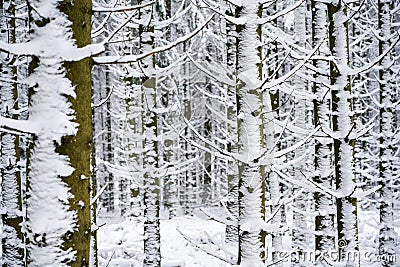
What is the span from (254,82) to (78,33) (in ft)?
6.70

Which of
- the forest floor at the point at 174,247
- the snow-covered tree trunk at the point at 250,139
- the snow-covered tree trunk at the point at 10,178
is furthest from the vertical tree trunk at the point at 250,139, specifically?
the snow-covered tree trunk at the point at 10,178

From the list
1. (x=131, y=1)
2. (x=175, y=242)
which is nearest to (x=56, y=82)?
(x=131, y=1)

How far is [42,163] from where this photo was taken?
3160mm

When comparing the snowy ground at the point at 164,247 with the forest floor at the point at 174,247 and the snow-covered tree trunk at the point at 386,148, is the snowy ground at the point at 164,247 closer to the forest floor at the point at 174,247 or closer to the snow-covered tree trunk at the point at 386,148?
the forest floor at the point at 174,247

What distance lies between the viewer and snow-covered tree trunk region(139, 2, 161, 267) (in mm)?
9836

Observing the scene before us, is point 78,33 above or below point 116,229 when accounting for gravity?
above

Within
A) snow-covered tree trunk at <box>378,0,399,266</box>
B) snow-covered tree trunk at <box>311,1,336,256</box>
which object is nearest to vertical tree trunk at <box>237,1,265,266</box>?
snow-covered tree trunk at <box>311,1,336,256</box>

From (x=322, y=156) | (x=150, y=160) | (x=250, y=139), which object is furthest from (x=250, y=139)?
(x=150, y=160)

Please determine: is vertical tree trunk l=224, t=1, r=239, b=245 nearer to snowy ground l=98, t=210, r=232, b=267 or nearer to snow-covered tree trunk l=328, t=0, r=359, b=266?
snowy ground l=98, t=210, r=232, b=267

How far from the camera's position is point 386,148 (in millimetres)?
12586

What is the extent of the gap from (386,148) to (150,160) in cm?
702

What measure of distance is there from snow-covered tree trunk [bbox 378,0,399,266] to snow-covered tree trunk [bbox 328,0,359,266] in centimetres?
555

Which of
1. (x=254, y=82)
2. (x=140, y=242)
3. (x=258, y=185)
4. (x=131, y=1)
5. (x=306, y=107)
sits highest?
(x=131, y=1)

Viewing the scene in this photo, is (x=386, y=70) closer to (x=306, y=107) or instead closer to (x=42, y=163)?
(x=306, y=107)
